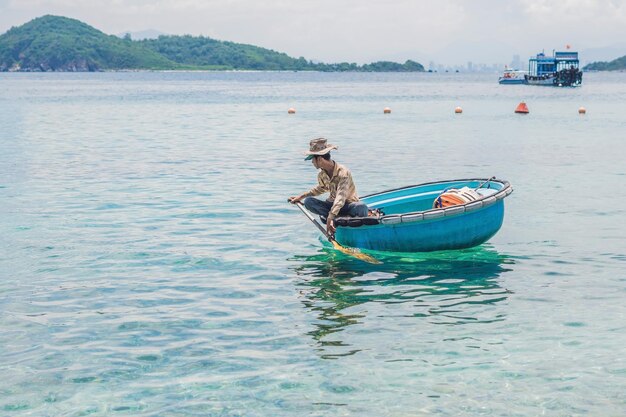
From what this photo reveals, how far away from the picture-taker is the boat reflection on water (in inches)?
489

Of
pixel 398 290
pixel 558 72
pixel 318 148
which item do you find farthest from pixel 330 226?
pixel 558 72

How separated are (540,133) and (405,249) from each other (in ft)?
116

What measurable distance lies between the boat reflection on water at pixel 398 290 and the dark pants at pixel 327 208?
2.93 feet

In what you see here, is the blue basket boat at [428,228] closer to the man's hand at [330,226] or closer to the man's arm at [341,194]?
the man's hand at [330,226]

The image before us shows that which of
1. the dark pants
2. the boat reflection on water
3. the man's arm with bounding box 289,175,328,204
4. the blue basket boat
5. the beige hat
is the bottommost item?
the boat reflection on water

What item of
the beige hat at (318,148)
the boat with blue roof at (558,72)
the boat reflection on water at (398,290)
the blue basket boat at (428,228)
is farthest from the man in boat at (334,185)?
the boat with blue roof at (558,72)

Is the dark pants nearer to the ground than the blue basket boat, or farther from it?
farther from it

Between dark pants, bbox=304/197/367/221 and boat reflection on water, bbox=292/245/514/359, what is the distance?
0.89m

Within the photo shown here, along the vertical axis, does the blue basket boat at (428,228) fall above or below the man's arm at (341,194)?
below

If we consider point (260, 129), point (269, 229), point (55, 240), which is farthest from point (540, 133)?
point (55, 240)

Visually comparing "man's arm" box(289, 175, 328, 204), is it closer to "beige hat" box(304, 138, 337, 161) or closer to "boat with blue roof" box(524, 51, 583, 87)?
"beige hat" box(304, 138, 337, 161)

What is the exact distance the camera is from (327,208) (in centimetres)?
1653

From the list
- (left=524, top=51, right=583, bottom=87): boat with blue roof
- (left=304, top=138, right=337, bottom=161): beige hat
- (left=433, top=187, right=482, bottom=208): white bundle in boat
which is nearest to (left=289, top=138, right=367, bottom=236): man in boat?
(left=304, top=138, right=337, bottom=161): beige hat

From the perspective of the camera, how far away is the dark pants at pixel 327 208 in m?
15.9
